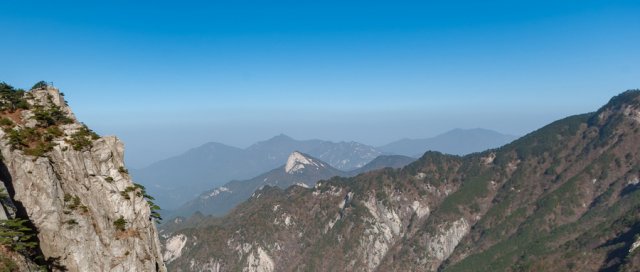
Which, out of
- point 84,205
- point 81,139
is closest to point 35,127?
point 81,139

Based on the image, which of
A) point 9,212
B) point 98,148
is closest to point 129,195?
point 98,148

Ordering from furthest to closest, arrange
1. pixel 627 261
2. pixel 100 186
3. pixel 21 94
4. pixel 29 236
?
pixel 627 261 → pixel 21 94 → pixel 100 186 → pixel 29 236

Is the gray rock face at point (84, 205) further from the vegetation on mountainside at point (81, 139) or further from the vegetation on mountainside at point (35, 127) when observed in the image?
the vegetation on mountainside at point (35, 127)

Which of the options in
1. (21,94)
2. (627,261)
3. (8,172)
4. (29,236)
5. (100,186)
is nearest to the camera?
(29,236)

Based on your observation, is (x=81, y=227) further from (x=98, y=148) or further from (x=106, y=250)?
(x=98, y=148)

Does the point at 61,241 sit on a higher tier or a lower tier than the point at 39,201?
lower

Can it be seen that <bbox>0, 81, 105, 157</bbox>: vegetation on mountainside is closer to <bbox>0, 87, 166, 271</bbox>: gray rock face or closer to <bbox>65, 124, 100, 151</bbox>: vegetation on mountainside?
<bbox>65, 124, 100, 151</bbox>: vegetation on mountainside

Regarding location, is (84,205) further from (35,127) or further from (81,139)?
(35,127)

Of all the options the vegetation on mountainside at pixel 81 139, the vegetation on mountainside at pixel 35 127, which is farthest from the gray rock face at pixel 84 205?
the vegetation on mountainside at pixel 35 127

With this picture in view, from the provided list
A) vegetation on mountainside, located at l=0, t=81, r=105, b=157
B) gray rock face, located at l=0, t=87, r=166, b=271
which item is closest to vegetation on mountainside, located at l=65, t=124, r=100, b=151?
vegetation on mountainside, located at l=0, t=81, r=105, b=157
